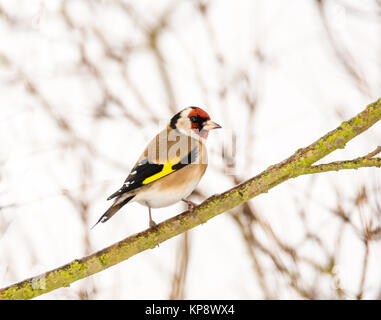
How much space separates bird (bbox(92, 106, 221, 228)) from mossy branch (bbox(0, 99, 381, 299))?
271 mm

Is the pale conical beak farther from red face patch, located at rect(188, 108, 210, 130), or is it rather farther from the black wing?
the black wing

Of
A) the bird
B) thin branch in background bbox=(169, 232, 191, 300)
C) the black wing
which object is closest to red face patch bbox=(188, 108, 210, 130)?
the bird

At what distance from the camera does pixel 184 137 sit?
13.5 ft

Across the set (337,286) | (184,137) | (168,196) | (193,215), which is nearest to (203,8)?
(184,137)

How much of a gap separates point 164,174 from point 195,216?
539 millimetres

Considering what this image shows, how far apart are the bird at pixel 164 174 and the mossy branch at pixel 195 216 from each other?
0.27m

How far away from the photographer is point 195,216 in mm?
3129

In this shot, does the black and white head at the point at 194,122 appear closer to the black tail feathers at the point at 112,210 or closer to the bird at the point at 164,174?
the bird at the point at 164,174

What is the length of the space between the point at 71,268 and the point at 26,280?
32 centimetres

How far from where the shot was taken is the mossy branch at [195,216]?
3014 millimetres

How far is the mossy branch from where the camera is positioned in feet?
9.89

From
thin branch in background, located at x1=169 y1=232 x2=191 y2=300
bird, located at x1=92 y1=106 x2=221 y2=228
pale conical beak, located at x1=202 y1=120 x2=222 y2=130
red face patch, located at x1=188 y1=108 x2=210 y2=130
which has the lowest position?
thin branch in background, located at x1=169 y1=232 x2=191 y2=300

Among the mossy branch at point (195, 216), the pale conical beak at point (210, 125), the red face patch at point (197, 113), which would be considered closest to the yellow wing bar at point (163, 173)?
the mossy branch at point (195, 216)
